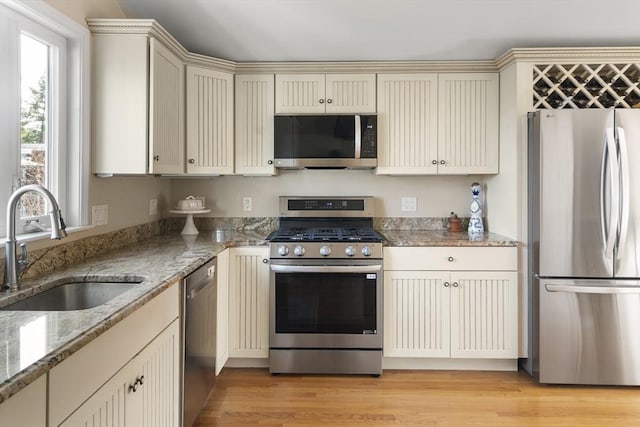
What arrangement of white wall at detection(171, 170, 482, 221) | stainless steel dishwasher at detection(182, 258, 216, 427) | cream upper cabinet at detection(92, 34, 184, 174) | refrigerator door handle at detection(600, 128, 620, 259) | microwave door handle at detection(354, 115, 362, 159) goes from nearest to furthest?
stainless steel dishwasher at detection(182, 258, 216, 427)
cream upper cabinet at detection(92, 34, 184, 174)
refrigerator door handle at detection(600, 128, 620, 259)
microwave door handle at detection(354, 115, 362, 159)
white wall at detection(171, 170, 482, 221)

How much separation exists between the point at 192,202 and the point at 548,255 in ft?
7.86

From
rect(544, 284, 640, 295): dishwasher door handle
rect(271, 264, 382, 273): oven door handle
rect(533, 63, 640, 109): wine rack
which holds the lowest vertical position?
rect(544, 284, 640, 295): dishwasher door handle

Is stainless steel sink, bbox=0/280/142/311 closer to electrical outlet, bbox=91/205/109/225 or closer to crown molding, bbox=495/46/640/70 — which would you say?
electrical outlet, bbox=91/205/109/225

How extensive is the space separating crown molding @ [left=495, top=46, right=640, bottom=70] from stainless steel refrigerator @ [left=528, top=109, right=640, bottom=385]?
433 millimetres

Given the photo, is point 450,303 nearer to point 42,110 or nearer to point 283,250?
point 283,250

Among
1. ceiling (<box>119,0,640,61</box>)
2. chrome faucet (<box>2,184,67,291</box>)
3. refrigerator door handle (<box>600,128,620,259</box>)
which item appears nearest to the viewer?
chrome faucet (<box>2,184,67,291</box>)

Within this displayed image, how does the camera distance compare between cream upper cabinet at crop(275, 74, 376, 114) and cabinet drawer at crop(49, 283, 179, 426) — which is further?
cream upper cabinet at crop(275, 74, 376, 114)

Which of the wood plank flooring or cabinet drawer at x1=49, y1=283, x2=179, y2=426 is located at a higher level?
cabinet drawer at x1=49, y1=283, x2=179, y2=426

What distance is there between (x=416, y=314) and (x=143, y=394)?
5.77ft

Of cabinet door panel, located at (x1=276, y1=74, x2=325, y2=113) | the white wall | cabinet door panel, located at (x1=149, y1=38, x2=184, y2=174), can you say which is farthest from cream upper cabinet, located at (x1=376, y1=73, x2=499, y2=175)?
cabinet door panel, located at (x1=149, y1=38, x2=184, y2=174)

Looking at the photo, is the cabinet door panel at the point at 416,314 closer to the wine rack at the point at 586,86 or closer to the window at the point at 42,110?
the wine rack at the point at 586,86

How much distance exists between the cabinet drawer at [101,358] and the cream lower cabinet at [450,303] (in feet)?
5.07

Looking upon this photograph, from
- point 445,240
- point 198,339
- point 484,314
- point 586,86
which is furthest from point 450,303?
point 586,86

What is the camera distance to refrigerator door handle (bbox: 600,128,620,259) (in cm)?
232
